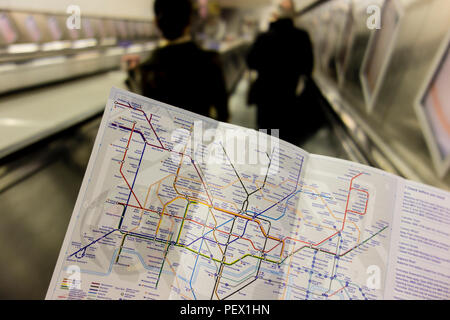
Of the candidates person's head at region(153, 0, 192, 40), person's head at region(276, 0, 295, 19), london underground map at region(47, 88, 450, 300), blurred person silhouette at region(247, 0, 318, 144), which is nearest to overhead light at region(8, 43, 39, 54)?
person's head at region(153, 0, 192, 40)

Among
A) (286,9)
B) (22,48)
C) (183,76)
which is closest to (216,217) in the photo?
(183,76)

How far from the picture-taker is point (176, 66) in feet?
3.71

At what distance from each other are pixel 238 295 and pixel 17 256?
2.66 feet

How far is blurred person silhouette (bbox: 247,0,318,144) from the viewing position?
1.75m

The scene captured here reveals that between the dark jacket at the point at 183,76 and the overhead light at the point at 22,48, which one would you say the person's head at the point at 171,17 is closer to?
the dark jacket at the point at 183,76

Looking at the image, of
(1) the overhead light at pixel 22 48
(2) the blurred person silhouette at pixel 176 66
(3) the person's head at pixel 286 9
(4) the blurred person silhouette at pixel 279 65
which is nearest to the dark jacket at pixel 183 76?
(2) the blurred person silhouette at pixel 176 66

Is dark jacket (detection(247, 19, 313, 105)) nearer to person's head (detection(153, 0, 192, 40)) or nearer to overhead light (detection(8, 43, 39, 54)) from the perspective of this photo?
person's head (detection(153, 0, 192, 40))

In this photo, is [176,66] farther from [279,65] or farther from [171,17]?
[279,65]

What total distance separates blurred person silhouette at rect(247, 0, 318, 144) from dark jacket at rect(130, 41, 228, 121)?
2.10ft

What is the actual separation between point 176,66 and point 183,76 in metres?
0.05

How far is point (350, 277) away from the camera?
63 centimetres

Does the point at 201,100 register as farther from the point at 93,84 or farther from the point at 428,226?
the point at 93,84
